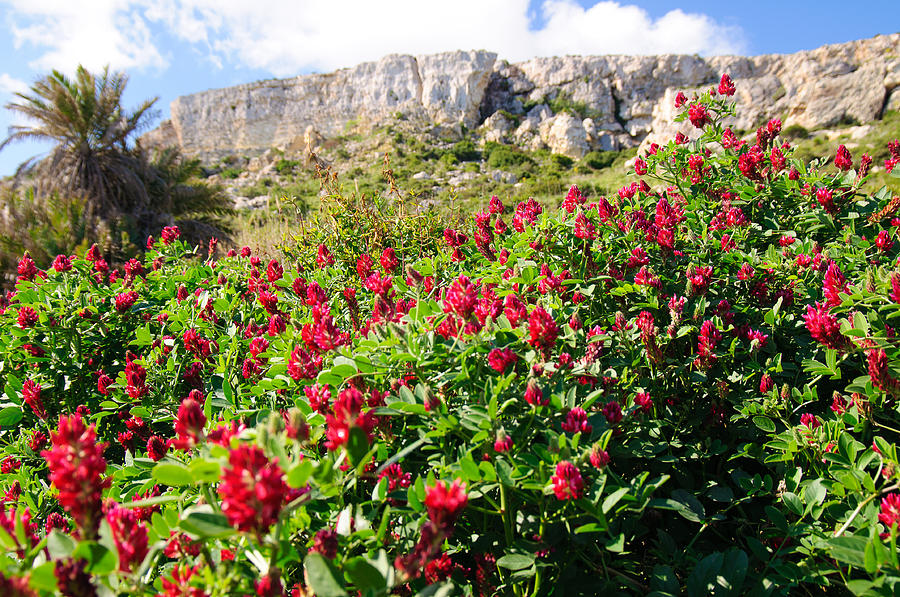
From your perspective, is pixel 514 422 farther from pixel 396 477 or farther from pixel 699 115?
pixel 699 115

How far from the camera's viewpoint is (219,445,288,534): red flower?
0.64m

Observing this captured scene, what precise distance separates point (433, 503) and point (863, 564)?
86cm

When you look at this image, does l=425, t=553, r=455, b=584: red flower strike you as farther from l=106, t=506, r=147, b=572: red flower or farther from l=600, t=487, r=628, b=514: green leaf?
l=106, t=506, r=147, b=572: red flower

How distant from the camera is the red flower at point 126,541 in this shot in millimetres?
735

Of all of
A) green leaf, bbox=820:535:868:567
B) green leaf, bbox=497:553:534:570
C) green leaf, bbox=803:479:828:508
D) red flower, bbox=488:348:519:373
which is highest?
red flower, bbox=488:348:519:373

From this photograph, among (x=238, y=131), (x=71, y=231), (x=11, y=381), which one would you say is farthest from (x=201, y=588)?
(x=238, y=131)

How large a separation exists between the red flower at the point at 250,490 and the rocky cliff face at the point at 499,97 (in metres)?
51.3

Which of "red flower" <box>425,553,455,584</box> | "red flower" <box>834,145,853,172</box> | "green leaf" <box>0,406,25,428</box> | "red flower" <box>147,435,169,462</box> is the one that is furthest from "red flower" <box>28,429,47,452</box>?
"red flower" <box>834,145,853,172</box>

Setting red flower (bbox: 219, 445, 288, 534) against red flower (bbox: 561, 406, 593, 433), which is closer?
red flower (bbox: 219, 445, 288, 534)

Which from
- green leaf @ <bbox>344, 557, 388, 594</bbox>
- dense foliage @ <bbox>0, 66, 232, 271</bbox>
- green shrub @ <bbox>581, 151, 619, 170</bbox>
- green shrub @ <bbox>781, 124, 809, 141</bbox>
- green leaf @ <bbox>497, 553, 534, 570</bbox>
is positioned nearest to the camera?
green leaf @ <bbox>344, 557, 388, 594</bbox>

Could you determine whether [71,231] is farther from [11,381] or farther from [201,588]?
[201,588]

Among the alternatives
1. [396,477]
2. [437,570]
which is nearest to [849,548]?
[437,570]

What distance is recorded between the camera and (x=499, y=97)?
6059cm

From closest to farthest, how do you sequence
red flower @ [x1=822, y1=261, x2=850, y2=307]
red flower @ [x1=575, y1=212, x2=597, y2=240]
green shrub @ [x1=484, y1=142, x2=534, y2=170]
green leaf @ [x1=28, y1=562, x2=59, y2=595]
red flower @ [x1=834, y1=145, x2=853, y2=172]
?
green leaf @ [x1=28, y1=562, x2=59, y2=595] → red flower @ [x1=822, y1=261, x2=850, y2=307] → red flower @ [x1=575, y1=212, x2=597, y2=240] → red flower @ [x1=834, y1=145, x2=853, y2=172] → green shrub @ [x1=484, y1=142, x2=534, y2=170]
